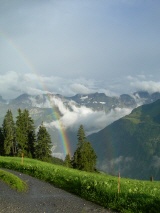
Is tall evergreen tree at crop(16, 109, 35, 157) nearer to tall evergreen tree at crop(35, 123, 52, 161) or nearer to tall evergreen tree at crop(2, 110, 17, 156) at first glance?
tall evergreen tree at crop(35, 123, 52, 161)

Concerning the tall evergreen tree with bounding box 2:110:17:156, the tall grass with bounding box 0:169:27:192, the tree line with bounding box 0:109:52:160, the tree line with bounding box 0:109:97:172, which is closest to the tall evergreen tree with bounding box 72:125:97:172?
the tree line with bounding box 0:109:97:172

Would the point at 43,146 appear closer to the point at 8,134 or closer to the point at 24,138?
the point at 24,138

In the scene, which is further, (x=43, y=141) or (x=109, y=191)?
(x=43, y=141)

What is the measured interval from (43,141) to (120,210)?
89068mm

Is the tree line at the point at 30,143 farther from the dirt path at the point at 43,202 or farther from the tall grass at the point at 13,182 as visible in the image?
the dirt path at the point at 43,202

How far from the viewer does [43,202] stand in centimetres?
2112

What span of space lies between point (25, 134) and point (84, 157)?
65.3ft

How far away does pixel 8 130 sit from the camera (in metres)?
110

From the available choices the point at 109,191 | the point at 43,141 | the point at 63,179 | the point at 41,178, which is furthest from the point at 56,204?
the point at 43,141

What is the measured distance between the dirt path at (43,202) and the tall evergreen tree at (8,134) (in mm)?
83907

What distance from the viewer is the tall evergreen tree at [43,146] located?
350 ft

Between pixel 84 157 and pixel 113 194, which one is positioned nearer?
pixel 113 194

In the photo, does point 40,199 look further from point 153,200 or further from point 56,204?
point 153,200

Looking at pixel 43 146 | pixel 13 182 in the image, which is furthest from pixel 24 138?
pixel 13 182
